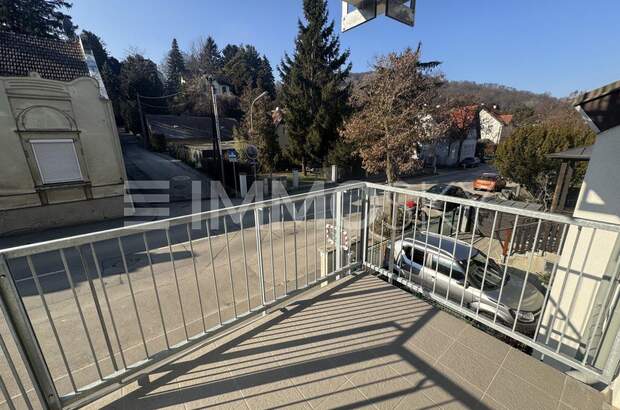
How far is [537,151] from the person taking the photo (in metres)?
12.2

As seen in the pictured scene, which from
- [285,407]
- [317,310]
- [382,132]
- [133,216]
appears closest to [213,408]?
[285,407]

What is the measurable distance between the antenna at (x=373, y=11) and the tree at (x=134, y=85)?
41.2m

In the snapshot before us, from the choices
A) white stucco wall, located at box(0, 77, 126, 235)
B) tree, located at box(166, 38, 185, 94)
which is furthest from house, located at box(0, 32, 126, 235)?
tree, located at box(166, 38, 185, 94)

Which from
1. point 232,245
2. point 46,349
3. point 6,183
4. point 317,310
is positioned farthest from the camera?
point 6,183

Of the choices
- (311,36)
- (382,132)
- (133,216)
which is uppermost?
(311,36)

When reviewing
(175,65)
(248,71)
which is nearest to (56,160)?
(248,71)

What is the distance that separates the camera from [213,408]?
1.70m

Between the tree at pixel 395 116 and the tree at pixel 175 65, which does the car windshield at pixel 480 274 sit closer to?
the tree at pixel 395 116

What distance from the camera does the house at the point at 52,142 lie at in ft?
26.6

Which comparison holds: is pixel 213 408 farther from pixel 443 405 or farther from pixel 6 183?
pixel 6 183

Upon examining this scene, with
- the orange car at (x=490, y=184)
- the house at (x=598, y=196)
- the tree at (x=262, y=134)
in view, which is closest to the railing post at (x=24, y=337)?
the house at (x=598, y=196)

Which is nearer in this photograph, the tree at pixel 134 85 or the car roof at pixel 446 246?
the car roof at pixel 446 246

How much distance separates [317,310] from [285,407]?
101 cm

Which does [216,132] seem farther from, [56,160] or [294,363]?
[294,363]
